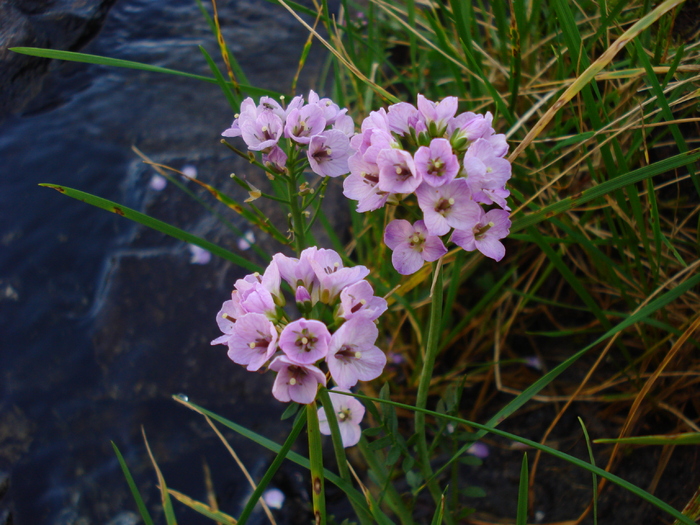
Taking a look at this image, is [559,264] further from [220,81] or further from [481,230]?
[220,81]

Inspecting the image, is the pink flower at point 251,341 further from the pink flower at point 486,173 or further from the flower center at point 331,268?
the pink flower at point 486,173

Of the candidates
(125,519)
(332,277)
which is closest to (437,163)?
(332,277)

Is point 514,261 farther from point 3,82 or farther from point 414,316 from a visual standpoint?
point 3,82

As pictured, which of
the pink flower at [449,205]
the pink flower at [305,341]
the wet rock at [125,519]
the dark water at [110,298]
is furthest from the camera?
the dark water at [110,298]

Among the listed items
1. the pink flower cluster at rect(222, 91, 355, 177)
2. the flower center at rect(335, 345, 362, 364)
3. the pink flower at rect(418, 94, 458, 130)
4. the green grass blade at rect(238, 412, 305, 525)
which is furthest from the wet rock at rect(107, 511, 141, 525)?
the pink flower at rect(418, 94, 458, 130)

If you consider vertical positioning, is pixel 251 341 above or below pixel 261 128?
below

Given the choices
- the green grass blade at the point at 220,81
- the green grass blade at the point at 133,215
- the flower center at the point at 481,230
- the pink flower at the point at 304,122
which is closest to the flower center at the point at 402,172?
the flower center at the point at 481,230
